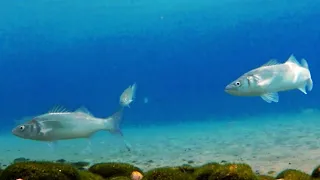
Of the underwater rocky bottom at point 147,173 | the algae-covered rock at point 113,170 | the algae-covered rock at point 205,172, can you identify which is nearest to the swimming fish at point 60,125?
the algae-covered rock at point 113,170

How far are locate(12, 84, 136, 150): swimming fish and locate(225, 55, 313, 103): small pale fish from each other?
230cm

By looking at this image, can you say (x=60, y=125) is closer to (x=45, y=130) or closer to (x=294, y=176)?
(x=45, y=130)

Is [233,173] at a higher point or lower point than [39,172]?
lower

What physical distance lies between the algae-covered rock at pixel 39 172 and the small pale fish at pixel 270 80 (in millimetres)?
3344

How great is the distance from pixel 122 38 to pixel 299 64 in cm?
10320

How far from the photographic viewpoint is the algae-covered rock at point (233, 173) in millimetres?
5074

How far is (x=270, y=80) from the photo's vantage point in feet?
25.7

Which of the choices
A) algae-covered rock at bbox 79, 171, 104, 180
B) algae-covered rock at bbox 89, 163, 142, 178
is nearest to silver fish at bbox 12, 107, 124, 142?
algae-covered rock at bbox 89, 163, 142, 178

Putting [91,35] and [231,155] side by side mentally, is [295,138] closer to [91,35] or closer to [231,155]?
[231,155]

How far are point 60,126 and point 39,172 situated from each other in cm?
168

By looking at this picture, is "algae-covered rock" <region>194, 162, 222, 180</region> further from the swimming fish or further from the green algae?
the swimming fish

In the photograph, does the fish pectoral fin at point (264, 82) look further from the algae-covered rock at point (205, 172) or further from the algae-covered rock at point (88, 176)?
the algae-covered rock at point (88, 176)

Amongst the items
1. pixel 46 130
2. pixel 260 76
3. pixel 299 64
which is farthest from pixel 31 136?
pixel 299 64

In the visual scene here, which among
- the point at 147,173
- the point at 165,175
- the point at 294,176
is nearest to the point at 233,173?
the point at 165,175
